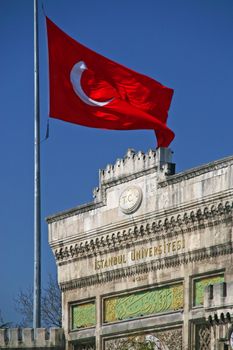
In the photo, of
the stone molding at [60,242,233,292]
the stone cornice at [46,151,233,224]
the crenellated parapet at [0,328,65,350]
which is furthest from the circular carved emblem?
the crenellated parapet at [0,328,65,350]

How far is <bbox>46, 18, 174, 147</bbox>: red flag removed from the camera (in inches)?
1740

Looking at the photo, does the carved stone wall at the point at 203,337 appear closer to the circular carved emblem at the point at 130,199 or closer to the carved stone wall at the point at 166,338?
the carved stone wall at the point at 166,338

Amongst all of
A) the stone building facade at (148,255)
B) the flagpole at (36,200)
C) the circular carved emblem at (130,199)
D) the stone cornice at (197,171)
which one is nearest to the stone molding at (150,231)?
the stone building facade at (148,255)

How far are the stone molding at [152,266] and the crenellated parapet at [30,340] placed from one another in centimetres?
159

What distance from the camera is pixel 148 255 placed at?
43719 mm

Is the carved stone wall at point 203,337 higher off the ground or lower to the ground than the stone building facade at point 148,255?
lower

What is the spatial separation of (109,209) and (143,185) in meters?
2.02

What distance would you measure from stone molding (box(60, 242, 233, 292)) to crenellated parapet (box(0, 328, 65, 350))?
159 cm

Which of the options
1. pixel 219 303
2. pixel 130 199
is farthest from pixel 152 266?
pixel 219 303

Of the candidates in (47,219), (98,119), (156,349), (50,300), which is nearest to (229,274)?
(156,349)

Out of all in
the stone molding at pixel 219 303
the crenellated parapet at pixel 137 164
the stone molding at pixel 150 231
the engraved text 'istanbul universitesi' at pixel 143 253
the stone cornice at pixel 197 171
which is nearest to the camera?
the stone molding at pixel 219 303

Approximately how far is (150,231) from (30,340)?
6403mm

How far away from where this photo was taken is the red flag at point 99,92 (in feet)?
145

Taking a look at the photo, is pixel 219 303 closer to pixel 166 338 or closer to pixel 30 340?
pixel 166 338
